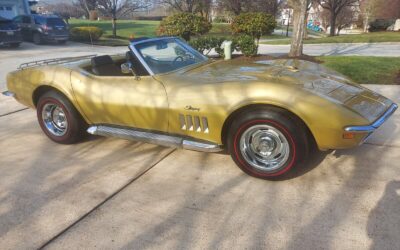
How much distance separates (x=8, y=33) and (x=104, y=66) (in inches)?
648

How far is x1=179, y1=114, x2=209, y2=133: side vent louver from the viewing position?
351 cm

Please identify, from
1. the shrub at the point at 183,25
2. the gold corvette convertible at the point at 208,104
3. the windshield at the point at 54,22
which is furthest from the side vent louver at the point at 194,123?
the windshield at the point at 54,22

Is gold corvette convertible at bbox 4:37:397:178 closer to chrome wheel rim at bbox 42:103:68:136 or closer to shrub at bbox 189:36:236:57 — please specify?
chrome wheel rim at bbox 42:103:68:136

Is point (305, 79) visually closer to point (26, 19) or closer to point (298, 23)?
point (298, 23)

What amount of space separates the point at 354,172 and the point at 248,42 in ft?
31.1

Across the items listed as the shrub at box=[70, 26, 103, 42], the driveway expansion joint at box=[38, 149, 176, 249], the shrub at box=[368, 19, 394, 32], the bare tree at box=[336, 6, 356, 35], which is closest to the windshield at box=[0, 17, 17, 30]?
the shrub at box=[70, 26, 103, 42]

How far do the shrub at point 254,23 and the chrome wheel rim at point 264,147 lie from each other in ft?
39.3

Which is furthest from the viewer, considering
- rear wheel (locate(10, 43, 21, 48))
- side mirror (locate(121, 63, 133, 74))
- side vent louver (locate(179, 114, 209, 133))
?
rear wheel (locate(10, 43, 21, 48))

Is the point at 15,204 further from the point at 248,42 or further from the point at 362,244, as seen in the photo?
the point at 248,42

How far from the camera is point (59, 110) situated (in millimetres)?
4637

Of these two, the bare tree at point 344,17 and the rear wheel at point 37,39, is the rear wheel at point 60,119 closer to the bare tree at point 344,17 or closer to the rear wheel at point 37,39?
the rear wheel at point 37,39

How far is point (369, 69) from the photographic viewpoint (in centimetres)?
891

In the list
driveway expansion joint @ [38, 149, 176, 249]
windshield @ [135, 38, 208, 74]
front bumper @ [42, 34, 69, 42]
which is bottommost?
driveway expansion joint @ [38, 149, 176, 249]

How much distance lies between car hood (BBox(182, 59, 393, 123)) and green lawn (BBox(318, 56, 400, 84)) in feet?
14.8
